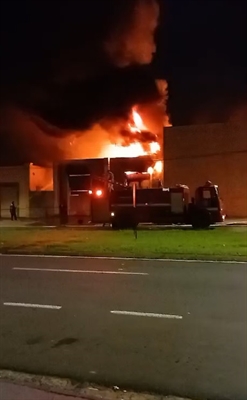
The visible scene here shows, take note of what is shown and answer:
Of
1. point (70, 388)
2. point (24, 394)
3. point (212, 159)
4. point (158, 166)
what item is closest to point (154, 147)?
point (158, 166)

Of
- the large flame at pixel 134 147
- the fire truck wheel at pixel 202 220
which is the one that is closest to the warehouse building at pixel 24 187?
the fire truck wheel at pixel 202 220

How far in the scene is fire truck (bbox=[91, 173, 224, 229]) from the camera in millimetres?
25266

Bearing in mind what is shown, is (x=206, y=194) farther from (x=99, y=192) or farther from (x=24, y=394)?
(x=24, y=394)

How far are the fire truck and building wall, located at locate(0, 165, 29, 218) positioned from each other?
8544mm

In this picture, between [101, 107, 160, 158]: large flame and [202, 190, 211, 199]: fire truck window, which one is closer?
[202, 190, 211, 199]: fire truck window

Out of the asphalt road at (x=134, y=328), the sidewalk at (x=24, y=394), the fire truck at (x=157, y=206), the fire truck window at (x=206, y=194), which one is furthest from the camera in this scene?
the fire truck window at (x=206, y=194)

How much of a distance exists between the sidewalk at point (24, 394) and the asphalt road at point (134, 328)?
551 mm

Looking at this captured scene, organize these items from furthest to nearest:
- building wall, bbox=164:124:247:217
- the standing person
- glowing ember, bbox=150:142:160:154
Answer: glowing ember, bbox=150:142:160:154 → building wall, bbox=164:124:247:217 → the standing person

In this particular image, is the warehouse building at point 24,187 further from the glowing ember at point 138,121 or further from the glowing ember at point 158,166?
the glowing ember at point 138,121

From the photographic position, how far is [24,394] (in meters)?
4.23

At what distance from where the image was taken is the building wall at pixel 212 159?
114ft

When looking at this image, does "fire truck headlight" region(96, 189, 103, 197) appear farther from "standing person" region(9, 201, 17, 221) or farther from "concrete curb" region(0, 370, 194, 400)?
"concrete curb" region(0, 370, 194, 400)

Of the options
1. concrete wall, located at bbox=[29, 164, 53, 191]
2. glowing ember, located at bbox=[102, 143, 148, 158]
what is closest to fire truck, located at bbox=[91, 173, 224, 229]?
concrete wall, located at bbox=[29, 164, 53, 191]

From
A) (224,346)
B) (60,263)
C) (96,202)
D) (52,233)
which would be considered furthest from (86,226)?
(224,346)
